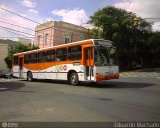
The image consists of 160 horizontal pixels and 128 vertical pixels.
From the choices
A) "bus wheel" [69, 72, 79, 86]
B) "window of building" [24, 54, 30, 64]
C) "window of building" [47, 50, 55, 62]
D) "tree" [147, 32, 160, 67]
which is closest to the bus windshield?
"bus wheel" [69, 72, 79, 86]

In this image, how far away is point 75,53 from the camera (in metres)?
17.7

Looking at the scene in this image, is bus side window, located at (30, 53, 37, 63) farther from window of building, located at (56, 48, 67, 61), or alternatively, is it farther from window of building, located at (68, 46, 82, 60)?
window of building, located at (68, 46, 82, 60)

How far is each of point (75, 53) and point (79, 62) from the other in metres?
0.93

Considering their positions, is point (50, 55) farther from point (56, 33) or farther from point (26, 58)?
point (56, 33)

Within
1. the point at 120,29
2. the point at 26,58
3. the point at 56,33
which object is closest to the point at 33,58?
the point at 26,58

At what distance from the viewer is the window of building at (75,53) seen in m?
17.2

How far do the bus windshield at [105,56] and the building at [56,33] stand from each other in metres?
29.7

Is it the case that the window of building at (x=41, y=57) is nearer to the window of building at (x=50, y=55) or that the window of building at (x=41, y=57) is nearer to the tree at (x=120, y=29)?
the window of building at (x=50, y=55)

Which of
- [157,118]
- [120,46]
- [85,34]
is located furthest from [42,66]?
[85,34]

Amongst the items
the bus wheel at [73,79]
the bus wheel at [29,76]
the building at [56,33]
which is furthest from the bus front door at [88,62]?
the building at [56,33]

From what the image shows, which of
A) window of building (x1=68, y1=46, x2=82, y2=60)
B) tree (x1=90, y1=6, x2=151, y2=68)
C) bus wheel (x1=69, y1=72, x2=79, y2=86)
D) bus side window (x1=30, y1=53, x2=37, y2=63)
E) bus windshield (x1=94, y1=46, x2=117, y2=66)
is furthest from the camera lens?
tree (x1=90, y1=6, x2=151, y2=68)

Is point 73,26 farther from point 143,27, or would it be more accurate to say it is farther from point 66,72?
point 66,72

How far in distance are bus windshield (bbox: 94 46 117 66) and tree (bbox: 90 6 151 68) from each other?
22.7m

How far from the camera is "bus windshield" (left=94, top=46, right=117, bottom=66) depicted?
1593 centimetres
